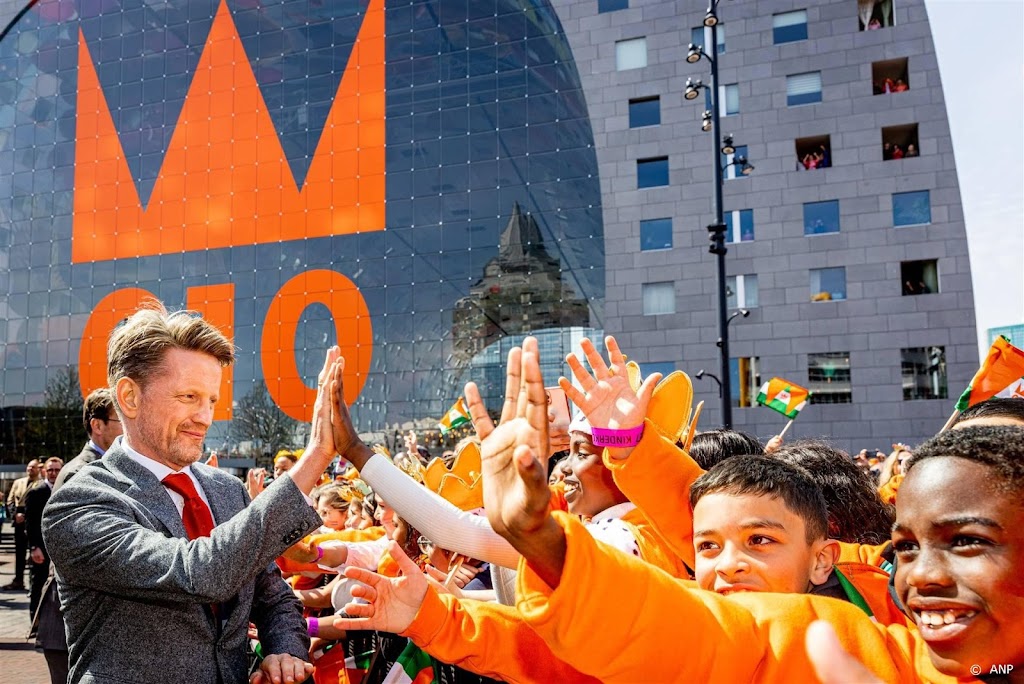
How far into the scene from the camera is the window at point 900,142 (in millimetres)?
23000

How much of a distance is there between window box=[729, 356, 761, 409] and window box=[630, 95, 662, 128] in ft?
26.5

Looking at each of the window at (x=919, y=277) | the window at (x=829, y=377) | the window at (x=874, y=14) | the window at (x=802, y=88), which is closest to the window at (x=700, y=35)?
the window at (x=802, y=88)

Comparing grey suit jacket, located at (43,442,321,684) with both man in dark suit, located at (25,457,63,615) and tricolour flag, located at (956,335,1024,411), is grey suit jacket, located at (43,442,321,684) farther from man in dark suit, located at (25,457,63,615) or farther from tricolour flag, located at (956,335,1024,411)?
man in dark suit, located at (25,457,63,615)

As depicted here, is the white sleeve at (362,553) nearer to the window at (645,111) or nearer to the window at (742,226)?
the window at (742,226)

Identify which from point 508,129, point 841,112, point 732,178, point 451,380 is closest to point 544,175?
point 508,129

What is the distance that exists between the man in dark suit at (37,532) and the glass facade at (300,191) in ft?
59.5

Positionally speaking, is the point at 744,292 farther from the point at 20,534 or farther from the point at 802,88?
the point at 20,534

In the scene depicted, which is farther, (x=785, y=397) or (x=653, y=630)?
(x=785, y=397)

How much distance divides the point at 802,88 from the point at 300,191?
17.7 metres

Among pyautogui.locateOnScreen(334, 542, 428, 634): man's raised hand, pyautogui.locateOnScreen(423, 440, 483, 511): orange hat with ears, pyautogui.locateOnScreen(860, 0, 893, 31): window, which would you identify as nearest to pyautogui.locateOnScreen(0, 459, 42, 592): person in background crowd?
pyautogui.locateOnScreen(423, 440, 483, 511): orange hat with ears

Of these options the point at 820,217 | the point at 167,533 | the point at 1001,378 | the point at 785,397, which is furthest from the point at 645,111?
the point at 167,533

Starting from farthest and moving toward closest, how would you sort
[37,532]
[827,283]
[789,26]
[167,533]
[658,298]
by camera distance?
[658,298] < [789,26] < [827,283] < [37,532] < [167,533]

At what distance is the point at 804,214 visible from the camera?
2333 cm

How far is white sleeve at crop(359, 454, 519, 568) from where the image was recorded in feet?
5.94
